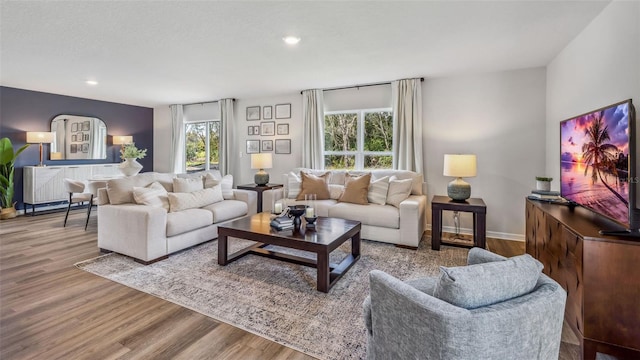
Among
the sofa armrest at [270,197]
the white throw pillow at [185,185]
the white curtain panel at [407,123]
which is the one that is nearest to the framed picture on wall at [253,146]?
the sofa armrest at [270,197]

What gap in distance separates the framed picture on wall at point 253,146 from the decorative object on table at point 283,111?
756 mm

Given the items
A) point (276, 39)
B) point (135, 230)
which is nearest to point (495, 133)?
point (276, 39)

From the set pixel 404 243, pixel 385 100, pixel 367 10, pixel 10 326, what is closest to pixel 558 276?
pixel 404 243

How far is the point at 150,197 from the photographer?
3359 millimetres

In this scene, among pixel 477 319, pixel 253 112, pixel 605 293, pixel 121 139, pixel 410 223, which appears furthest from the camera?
pixel 121 139

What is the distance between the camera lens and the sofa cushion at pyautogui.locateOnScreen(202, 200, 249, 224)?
12.7 ft

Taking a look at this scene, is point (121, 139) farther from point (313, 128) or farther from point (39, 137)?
point (313, 128)

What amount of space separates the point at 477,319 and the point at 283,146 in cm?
512

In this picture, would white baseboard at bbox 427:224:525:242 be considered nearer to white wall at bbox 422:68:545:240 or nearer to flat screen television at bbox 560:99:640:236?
white wall at bbox 422:68:545:240

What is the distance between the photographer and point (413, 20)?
2.57 meters

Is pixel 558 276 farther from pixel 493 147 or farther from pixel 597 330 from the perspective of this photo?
pixel 493 147

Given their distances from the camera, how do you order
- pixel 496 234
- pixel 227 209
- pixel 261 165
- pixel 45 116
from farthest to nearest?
pixel 45 116
pixel 261 165
pixel 496 234
pixel 227 209

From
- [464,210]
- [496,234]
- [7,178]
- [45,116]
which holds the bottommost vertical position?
[496,234]

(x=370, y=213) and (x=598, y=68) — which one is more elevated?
(x=598, y=68)
